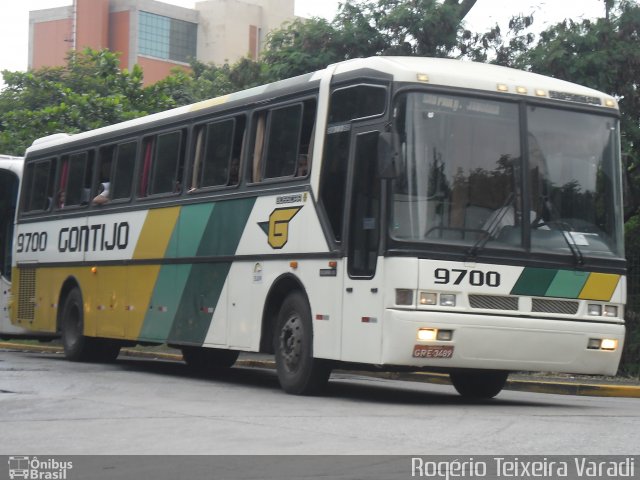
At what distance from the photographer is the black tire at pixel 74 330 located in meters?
20.0

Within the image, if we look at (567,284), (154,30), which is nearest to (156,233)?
(567,284)

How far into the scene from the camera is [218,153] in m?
16.1

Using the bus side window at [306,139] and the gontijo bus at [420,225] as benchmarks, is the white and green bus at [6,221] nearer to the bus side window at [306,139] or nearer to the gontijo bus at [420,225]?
the gontijo bus at [420,225]

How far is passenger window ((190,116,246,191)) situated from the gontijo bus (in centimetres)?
4

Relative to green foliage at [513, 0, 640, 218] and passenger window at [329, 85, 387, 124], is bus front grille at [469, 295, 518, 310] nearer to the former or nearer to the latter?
passenger window at [329, 85, 387, 124]

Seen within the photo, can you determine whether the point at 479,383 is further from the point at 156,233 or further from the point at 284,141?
the point at 156,233

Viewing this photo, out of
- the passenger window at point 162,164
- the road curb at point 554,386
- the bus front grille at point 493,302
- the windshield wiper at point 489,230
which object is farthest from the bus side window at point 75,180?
the bus front grille at point 493,302

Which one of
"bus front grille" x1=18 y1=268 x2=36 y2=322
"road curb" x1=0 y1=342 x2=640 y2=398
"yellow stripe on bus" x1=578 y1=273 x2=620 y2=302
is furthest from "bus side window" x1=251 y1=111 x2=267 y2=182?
"bus front grille" x1=18 y1=268 x2=36 y2=322

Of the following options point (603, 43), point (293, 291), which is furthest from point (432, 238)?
point (603, 43)

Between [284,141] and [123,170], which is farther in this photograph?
[123,170]

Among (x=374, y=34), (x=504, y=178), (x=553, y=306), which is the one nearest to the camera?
(x=504, y=178)

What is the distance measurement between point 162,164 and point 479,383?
5.60 metres

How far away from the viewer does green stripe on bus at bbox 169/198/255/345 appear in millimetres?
15398

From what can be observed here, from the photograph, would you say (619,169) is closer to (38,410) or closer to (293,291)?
(293,291)
